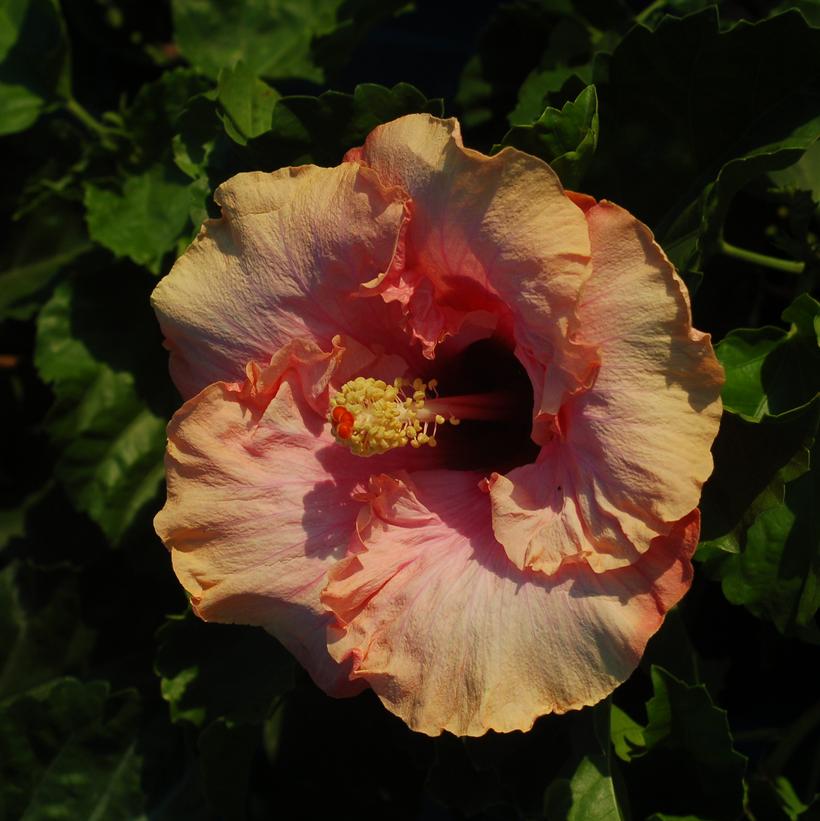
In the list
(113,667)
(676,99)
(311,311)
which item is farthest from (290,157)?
(113,667)

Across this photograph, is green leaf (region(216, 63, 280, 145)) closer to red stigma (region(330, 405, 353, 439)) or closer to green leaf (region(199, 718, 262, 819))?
red stigma (region(330, 405, 353, 439))

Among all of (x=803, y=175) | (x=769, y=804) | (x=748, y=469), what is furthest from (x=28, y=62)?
(x=769, y=804)

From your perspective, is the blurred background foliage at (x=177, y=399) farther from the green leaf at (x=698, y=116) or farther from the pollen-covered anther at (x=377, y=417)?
the pollen-covered anther at (x=377, y=417)

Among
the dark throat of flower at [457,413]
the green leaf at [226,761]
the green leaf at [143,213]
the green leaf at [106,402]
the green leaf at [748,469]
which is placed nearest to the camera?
the green leaf at [748,469]

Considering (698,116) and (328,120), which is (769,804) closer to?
(698,116)

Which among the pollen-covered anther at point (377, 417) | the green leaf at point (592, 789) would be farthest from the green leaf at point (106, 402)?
the green leaf at point (592, 789)

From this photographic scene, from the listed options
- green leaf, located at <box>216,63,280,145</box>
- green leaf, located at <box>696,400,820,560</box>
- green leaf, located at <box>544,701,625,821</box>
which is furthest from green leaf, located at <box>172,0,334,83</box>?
green leaf, located at <box>544,701,625,821</box>
